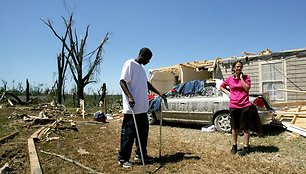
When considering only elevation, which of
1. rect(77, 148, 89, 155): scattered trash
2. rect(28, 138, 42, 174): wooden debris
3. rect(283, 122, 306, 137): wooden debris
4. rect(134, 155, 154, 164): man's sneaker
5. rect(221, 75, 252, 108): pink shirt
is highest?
rect(221, 75, 252, 108): pink shirt

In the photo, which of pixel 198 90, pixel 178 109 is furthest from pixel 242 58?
pixel 178 109

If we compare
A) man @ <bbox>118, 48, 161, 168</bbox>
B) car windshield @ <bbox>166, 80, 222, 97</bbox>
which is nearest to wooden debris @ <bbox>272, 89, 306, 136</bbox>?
car windshield @ <bbox>166, 80, 222, 97</bbox>

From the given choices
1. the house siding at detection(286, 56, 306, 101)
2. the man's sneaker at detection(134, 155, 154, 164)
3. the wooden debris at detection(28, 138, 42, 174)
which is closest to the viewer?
the wooden debris at detection(28, 138, 42, 174)

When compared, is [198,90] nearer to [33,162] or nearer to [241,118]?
[241,118]

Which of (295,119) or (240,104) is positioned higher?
(240,104)

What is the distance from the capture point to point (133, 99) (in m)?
4.39

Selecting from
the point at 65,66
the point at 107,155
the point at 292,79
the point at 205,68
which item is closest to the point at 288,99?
the point at 292,79

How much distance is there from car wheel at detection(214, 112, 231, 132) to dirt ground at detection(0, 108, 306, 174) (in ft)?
0.77

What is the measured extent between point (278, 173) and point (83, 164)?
318 cm

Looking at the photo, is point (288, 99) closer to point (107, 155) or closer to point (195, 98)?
point (195, 98)

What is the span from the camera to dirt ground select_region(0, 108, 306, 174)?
4.56 m

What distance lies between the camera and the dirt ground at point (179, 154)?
4.56m

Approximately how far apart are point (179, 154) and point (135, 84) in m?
1.81

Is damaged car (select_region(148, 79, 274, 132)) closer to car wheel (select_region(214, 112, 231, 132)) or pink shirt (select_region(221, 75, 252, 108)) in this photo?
car wheel (select_region(214, 112, 231, 132))
